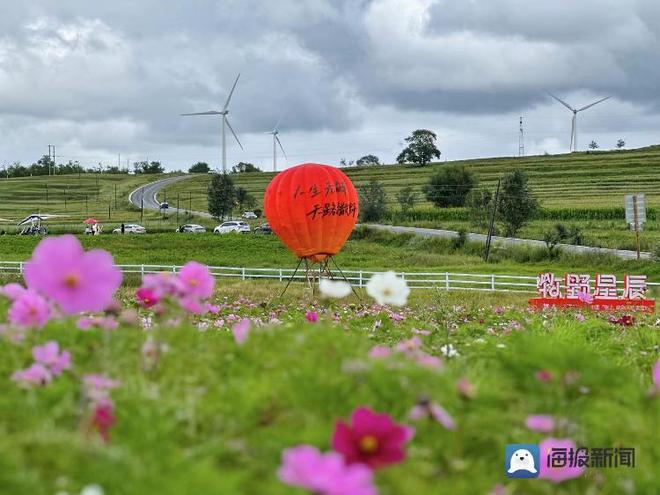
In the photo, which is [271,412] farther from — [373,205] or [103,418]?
[373,205]

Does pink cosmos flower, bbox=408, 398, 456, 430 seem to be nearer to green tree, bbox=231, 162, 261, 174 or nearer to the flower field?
the flower field

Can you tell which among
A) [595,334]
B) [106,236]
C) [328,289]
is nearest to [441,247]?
[106,236]

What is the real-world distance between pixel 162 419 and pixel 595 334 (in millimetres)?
6148

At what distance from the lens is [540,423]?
229cm

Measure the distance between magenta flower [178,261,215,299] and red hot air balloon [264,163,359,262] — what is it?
18.5 m

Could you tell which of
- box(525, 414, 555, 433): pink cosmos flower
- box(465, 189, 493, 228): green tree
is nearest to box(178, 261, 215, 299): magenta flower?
box(525, 414, 555, 433): pink cosmos flower

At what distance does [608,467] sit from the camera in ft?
8.32

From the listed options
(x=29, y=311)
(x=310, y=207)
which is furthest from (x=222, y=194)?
(x=29, y=311)

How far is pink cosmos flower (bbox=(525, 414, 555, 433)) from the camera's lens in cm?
228

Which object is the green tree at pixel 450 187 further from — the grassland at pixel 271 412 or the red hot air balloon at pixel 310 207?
the grassland at pixel 271 412

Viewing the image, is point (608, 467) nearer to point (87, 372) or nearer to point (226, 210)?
point (87, 372)

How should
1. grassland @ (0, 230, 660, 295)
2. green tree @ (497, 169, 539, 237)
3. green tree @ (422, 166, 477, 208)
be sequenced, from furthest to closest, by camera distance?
green tree @ (422, 166, 477, 208) → green tree @ (497, 169, 539, 237) → grassland @ (0, 230, 660, 295)

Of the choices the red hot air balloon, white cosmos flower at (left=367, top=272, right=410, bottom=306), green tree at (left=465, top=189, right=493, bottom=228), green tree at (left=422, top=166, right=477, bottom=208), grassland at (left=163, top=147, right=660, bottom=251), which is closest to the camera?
white cosmos flower at (left=367, top=272, right=410, bottom=306)

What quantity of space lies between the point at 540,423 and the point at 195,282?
1.33 meters
